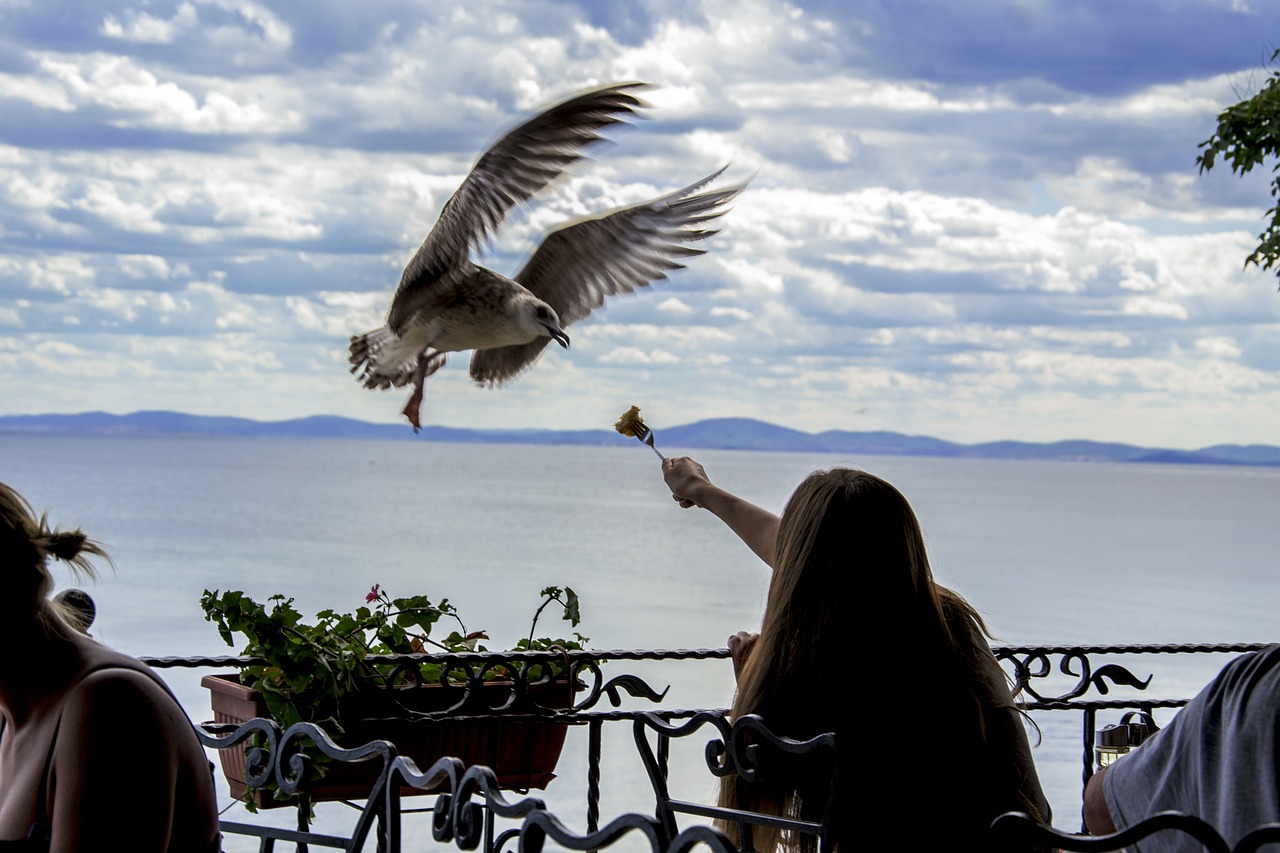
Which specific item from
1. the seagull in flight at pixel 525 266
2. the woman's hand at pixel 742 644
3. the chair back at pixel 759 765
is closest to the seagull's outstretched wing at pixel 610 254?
the seagull in flight at pixel 525 266

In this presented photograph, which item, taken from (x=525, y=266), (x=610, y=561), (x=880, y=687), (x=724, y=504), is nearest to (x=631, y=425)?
(x=724, y=504)

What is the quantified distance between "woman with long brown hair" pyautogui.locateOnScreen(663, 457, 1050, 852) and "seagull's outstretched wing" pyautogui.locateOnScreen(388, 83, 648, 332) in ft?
3.38

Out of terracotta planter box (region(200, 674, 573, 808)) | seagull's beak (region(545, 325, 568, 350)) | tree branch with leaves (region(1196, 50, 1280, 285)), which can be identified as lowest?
terracotta planter box (region(200, 674, 573, 808))

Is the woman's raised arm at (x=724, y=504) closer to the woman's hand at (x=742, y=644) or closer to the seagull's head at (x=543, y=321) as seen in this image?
the woman's hand at (x=742, y=644)

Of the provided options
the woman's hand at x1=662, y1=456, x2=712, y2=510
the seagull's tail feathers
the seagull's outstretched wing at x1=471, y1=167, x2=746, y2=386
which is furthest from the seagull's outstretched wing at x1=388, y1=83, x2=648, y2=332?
the woman's hand at x1=662, y1=456, x2=712, y2=510

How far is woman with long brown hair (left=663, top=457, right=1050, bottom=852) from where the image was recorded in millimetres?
1641

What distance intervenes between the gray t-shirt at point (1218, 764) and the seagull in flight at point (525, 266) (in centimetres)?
139

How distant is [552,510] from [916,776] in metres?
51.1

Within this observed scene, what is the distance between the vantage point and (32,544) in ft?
4.81

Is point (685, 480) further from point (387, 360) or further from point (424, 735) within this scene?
point (387, 360)

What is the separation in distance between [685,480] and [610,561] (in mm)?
27824

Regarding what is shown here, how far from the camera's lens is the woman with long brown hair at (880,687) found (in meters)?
1.64

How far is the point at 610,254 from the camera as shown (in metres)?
3.26

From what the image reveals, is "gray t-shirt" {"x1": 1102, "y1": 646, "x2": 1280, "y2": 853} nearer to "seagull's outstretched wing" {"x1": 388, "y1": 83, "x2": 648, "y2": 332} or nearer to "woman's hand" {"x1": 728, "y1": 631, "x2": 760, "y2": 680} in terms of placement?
"woman's hand" {"x1": 728, "y1": 631, "x2": 760, "y2": 680}
